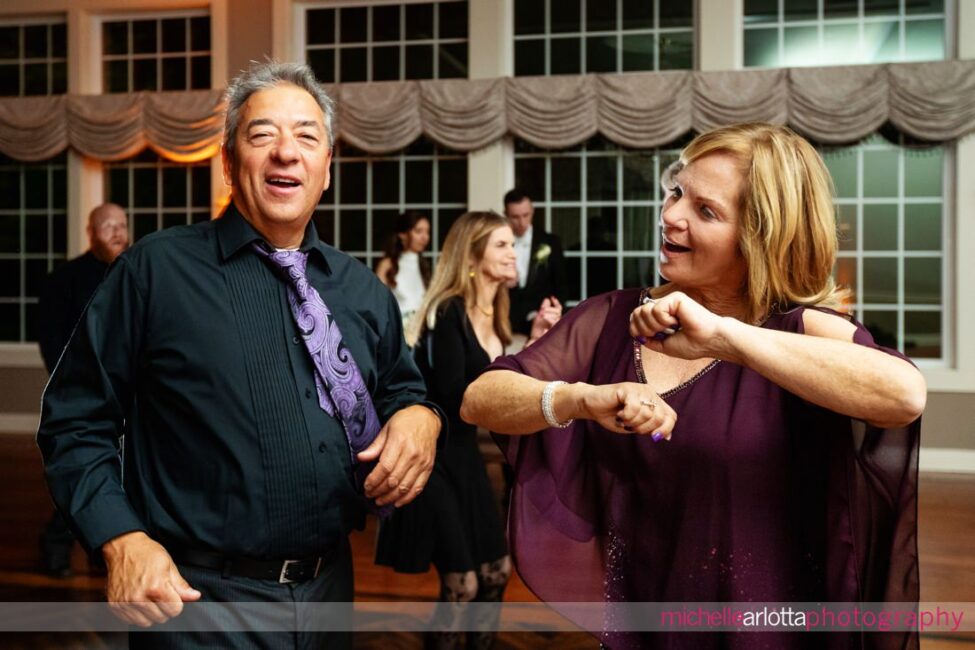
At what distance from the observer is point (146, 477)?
59.4 inches

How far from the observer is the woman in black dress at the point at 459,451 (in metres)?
2.88

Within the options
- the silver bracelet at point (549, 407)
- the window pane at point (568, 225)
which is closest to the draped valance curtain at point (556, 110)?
the window pane at point (568, 225)

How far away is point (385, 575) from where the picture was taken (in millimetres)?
4168

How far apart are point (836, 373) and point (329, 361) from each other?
0.84m

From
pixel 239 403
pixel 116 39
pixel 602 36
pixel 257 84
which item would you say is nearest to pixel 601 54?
pixel 602 36

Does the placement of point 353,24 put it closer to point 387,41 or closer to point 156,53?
point 387,41

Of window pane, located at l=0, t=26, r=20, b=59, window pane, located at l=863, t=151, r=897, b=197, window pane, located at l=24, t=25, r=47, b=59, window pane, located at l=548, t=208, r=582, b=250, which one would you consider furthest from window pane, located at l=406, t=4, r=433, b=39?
window pane, located at l=0, t=26, r=20, b=59

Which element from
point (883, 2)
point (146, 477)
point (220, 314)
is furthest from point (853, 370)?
point (883, 2)

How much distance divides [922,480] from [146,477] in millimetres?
6146

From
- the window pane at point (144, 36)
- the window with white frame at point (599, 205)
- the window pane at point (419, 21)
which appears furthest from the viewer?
the window pane at point (144, 36)

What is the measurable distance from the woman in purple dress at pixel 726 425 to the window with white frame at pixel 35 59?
27.7 ft

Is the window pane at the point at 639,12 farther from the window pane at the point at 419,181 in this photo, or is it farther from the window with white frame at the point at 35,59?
the window with white frame at the point at 35,59

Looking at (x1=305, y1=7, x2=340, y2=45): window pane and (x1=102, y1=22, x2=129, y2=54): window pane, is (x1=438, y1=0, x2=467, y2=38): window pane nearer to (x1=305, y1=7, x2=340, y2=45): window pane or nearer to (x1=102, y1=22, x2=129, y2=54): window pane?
(x1=305, y1=7, x2=340, y2=45): window pane

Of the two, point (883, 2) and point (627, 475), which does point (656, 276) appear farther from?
point (627, 475)
